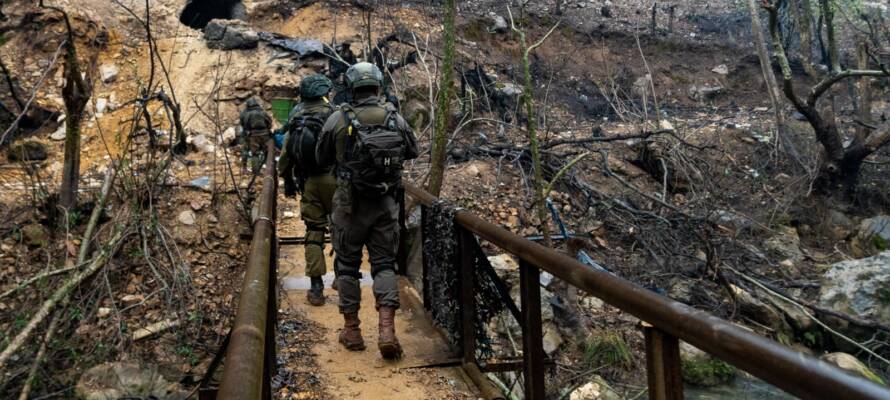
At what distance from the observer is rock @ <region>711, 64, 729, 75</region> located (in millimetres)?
19266

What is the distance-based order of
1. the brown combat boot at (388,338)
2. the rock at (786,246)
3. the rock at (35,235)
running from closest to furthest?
A: 1. the brown combat boot at (388,338)
2. the rock at (35,235)
3. the rock at (786,246)

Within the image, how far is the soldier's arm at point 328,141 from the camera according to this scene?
3.54 metres

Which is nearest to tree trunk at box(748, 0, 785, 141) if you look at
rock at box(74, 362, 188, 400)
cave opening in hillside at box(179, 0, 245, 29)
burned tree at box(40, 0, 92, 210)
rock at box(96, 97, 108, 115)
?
rock at box(74, 362, 188, 400)

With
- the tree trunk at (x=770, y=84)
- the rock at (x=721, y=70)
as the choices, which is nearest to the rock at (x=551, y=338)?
the tree trunk at (x=770, y=84)

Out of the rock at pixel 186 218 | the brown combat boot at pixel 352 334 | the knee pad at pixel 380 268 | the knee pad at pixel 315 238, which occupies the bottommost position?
the rock at pixel 186 218

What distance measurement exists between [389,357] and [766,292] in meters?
6.14

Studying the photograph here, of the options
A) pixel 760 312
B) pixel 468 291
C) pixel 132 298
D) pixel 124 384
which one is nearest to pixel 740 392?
pixel 760 312

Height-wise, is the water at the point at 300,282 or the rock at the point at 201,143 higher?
the rock at the point at 201,143

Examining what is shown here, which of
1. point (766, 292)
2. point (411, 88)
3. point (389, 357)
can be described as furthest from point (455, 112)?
point (389, 357)

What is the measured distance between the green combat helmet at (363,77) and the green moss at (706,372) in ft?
17.0

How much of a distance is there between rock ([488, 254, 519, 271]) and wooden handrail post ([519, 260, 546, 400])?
5.13 meters

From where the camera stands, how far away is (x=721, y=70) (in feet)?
63.5

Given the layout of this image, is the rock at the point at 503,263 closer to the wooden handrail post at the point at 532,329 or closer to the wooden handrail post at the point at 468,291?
the wooden handrail post at the point at 468,291

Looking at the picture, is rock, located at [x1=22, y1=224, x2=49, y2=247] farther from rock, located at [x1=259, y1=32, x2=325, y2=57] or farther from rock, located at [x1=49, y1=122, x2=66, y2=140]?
rock, located at [x1=259, y1=32, x2=325, y2=57]
